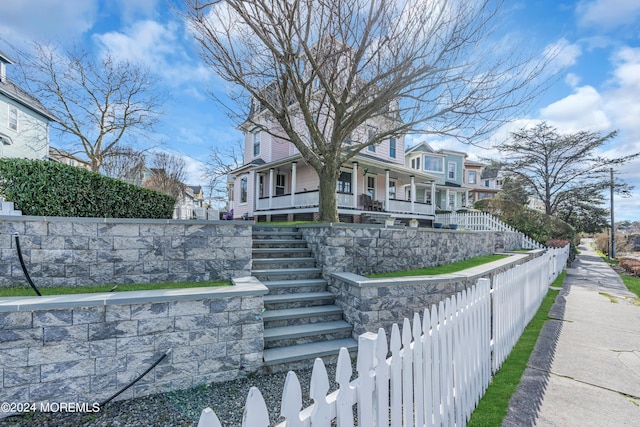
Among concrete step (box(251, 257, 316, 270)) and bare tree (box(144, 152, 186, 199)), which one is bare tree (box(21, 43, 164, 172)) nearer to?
bare tree (box(144, 152, 186, 199))

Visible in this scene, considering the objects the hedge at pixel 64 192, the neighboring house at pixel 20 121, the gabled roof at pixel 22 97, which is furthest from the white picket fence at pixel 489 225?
the neighboring house at pixel 20 121

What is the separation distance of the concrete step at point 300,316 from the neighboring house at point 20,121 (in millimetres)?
15379

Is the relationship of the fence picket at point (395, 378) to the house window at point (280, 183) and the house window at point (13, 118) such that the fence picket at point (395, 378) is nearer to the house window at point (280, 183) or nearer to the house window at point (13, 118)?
the house window at point (280, 183)

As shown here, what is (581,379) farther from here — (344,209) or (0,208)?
(344,209)

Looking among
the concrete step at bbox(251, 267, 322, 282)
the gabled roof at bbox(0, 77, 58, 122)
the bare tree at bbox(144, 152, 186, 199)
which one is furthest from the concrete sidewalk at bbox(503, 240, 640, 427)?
the bare tree at bbox(144, 152, 186, 199)

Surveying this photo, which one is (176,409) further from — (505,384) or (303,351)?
(505,384)

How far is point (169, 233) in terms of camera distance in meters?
4.36

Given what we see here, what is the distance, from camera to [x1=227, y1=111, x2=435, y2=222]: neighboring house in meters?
13.5

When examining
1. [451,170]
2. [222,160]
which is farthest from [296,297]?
[451,170]

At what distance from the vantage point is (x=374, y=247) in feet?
19.3

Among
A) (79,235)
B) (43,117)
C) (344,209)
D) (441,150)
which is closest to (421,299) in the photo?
(79,235)

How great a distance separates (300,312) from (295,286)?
0.57 m

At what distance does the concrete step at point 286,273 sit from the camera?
5.15 metres

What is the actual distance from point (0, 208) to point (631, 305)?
12.2m
